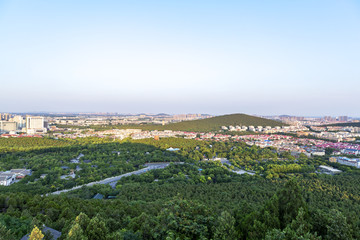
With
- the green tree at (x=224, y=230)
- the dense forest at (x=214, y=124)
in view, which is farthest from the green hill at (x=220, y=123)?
the green tree at (x=224, y=230)

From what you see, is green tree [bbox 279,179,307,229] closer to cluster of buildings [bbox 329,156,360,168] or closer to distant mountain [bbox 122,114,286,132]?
cluster of buildings [bbox 329,156,360,168]

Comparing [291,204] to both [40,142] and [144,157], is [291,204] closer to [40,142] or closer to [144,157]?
[144,157]

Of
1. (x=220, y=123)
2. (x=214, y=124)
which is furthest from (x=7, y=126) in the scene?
(x=220, y=123)

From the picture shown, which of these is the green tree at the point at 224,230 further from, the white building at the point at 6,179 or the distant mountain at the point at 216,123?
the distant mountain at the point at 216,123

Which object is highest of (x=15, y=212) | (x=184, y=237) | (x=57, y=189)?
(x=184, y=237)

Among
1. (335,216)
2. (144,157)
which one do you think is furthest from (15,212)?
(144,157)

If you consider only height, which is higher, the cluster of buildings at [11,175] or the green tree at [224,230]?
the green tree at [224,230]
